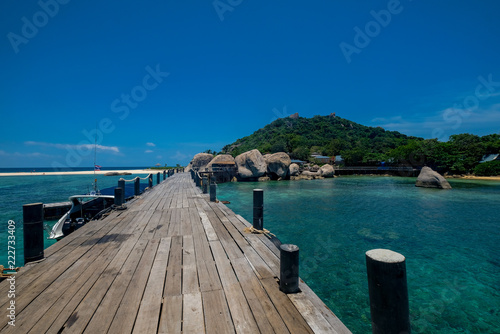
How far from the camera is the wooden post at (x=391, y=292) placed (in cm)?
170

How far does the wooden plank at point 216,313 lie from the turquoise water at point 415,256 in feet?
10.9

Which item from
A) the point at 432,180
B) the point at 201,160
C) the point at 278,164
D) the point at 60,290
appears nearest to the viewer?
the point at 60,290

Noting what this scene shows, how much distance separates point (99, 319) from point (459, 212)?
67.1 ft

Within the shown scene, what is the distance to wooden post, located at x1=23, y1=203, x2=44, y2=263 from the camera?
12.3 feet

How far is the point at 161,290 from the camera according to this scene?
298 cm

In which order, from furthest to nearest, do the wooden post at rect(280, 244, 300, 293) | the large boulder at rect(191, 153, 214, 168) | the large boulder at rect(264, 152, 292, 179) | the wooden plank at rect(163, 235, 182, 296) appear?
the large boulder at rect(191, 153, 214, 168) < the large boulder at rect(264, 152, 292, 179) < the wooden plank at rect(163, 235, 182, 296) < the wooden post at rect(280, 244, 300, 293)

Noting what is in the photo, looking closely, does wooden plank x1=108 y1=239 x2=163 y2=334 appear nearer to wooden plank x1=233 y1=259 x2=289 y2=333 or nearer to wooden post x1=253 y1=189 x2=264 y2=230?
wooden plank x1=233 y1=259 x2=289 y2=333

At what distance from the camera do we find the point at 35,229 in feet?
12.6

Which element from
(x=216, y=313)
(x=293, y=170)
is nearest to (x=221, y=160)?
(x=293, y=170)

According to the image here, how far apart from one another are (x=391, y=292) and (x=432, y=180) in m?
34.6

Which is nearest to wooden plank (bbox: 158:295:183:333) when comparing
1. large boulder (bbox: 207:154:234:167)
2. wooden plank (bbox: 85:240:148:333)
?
wooden plank (bbox: 85:240:148:333)

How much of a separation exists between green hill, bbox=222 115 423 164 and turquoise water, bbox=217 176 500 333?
46.9 metres

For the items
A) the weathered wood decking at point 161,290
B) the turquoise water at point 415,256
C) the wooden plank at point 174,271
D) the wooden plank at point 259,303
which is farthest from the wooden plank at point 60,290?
the turquoise water at point 415,256

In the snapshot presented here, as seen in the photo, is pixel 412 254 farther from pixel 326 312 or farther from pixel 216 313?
pixel 216 313
